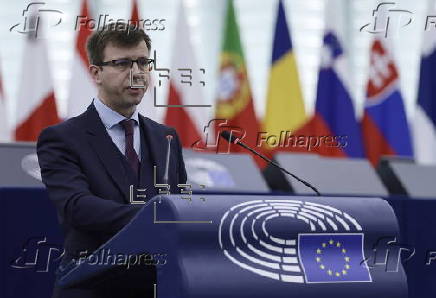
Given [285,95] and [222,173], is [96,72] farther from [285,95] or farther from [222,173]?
[285,95]

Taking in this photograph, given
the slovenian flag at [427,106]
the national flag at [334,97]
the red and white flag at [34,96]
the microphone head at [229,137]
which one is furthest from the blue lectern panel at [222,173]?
the slovenian flag at [427,106]

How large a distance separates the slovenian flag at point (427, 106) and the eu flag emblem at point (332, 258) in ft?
20.5

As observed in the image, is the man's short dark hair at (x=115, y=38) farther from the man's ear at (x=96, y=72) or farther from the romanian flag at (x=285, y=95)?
the romanian flag at (x=285, y=95)

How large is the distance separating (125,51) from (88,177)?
326 mm

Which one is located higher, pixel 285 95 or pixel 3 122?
pixel 285 95

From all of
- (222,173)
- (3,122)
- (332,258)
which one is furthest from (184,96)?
(332,258)

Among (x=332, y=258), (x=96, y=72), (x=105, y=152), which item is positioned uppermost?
(x=96, y=72)

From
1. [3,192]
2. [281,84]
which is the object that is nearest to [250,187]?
[3,192]

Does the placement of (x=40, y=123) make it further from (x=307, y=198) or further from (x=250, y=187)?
(x=307, y=198)

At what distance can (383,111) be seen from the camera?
852cm

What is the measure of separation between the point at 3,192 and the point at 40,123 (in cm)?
276

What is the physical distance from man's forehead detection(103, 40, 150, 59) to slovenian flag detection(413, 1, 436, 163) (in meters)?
6.28

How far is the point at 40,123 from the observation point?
689 centimetres

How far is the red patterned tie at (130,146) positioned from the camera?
234 cm
